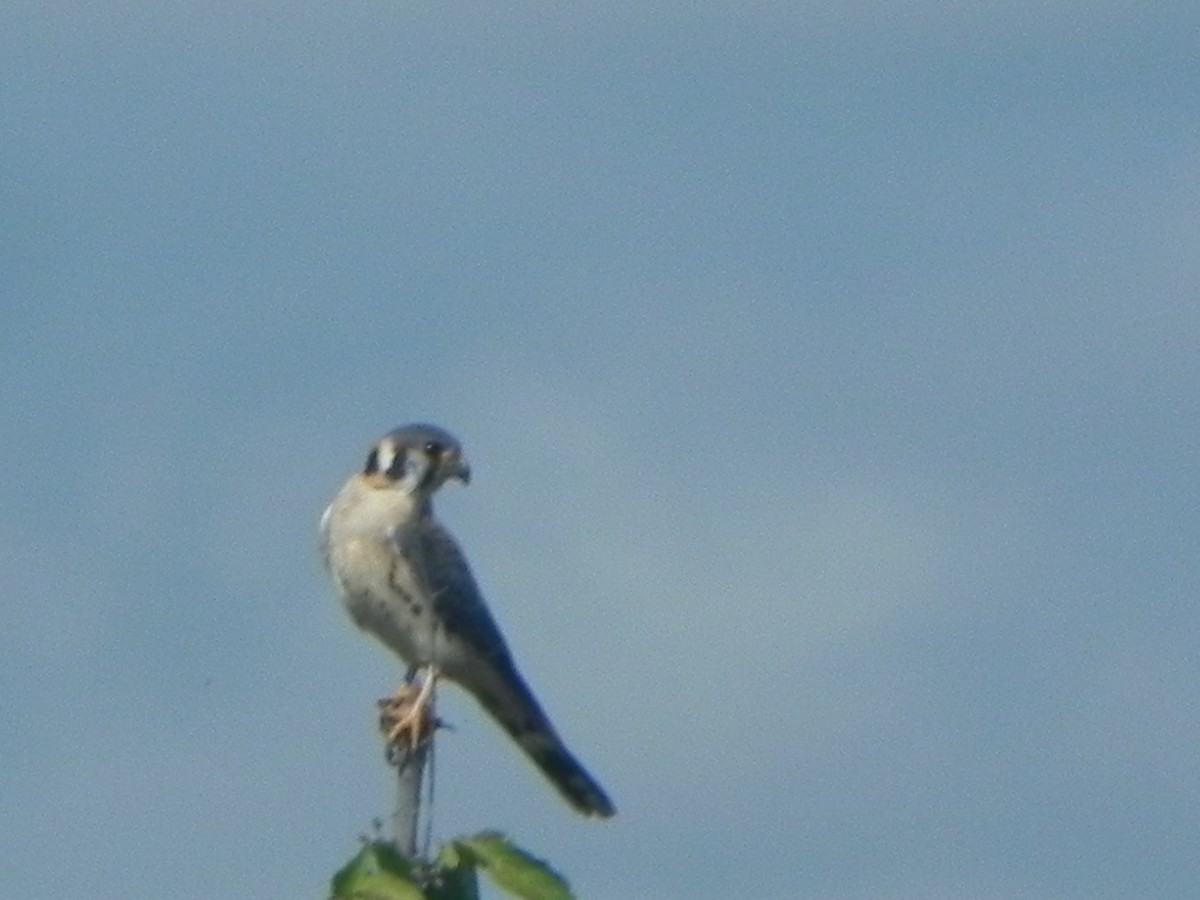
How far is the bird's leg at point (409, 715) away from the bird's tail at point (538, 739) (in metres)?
0.74

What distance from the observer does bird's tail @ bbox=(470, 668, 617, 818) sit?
11.0 m

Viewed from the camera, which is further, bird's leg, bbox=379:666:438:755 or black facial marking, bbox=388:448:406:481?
black facial marking, bbox=388:448:406:481

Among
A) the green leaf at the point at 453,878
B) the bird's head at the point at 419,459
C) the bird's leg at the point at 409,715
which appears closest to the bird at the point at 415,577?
the bird's head at the point at 419,459

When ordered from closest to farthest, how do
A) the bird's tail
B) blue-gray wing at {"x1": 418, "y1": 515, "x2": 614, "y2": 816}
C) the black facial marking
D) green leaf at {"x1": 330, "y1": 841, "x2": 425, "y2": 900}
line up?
green leaf at {"x1": 330, "y1": 841, "x2": 425, "y2": 900} < the bird's tail < blue-gray wing at {"x1": 418, "y1": 515, "x2": 614, "y2": 816} < the black facial marking

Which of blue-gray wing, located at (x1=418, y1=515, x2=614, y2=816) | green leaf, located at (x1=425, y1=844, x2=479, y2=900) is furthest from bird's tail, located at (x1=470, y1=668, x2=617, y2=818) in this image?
green leaf, located at (x1=425, y1=844, x2=479, y2=900)

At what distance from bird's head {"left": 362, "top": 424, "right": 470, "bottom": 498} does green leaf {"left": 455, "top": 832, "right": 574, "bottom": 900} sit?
6458 millimetres

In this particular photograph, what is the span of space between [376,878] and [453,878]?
307 mm

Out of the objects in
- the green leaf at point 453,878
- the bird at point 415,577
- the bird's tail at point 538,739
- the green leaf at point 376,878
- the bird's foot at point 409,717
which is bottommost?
the green leaf at point 376,878

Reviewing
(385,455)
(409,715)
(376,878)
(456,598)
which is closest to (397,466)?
(385,455)

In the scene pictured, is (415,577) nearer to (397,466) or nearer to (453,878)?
(397,466)

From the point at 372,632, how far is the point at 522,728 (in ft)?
2.46

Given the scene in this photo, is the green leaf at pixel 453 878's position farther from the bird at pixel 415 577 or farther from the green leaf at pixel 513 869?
the bird at pixel 415 577

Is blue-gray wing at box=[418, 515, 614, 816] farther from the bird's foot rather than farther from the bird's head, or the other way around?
the bird's foot

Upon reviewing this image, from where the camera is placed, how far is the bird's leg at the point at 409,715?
331 inches
